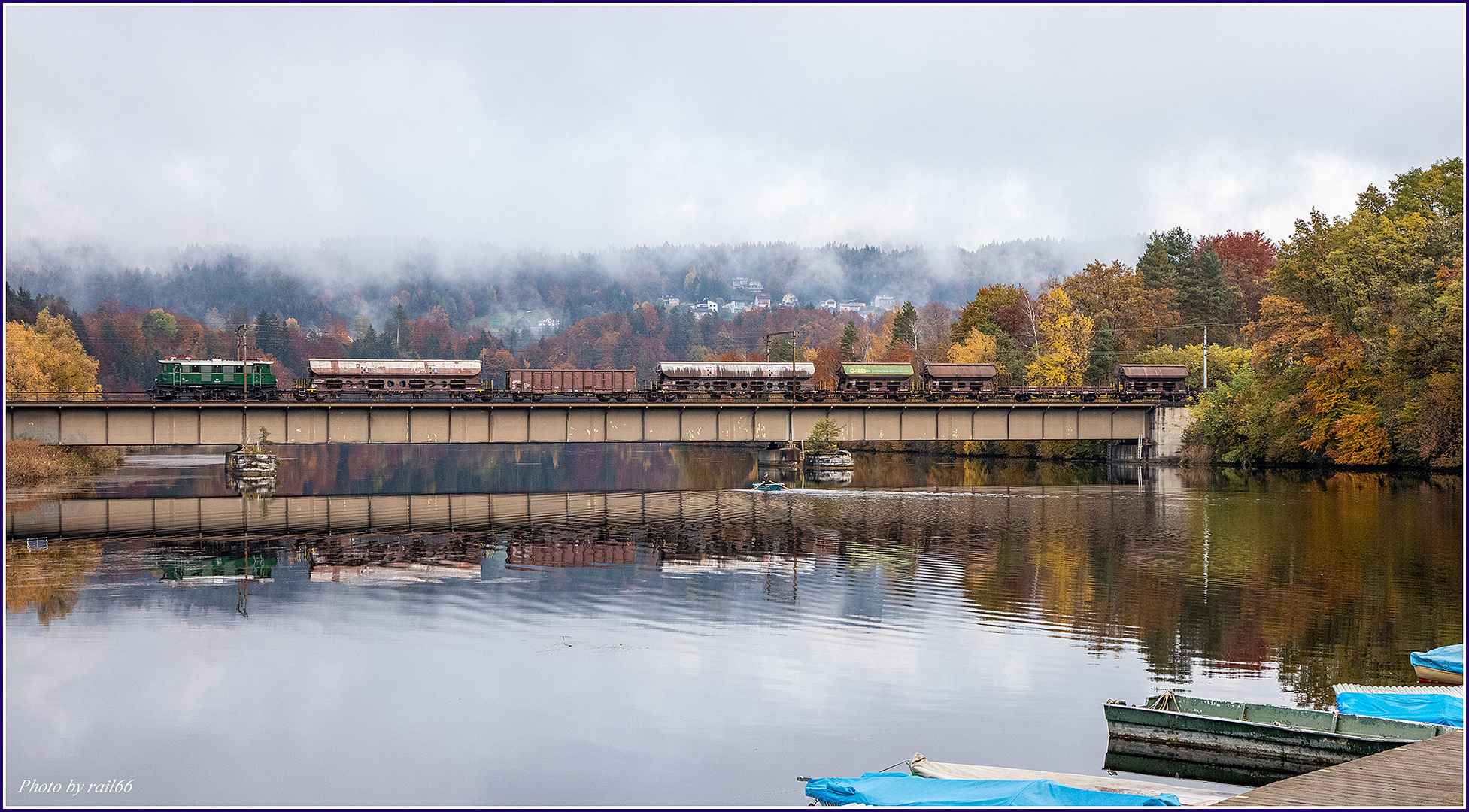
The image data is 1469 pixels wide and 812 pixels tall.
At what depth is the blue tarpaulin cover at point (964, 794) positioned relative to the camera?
14766mm

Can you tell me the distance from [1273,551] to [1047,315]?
91076 millimetres

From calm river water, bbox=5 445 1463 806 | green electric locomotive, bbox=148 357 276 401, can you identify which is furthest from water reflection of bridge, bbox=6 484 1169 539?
green electric locomotive, bbox=148 357 276 401

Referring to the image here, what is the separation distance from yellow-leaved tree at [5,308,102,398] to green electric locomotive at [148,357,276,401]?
21.9ft

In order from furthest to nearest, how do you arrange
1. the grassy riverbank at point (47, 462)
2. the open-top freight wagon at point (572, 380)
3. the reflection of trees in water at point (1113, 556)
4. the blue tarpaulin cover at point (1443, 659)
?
the open-top freight wagon at point (572, 380) → the grassy riverbank at point (47, 462) → the reflection of trees in water at point (1113, 556) → the blue tarpaulin cover at point (1443, 659)

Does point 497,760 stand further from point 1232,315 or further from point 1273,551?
point 1232,315

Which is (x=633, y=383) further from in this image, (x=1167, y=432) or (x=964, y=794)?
(x=964, y=794)

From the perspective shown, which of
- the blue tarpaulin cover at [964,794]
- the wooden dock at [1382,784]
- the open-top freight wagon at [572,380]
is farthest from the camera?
the open-top freight wagon at [572,380]

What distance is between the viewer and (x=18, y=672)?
26.3 metres

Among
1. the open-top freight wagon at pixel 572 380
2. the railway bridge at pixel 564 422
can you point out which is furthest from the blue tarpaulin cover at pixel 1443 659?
the open-top freight wagon at pixel 572 380

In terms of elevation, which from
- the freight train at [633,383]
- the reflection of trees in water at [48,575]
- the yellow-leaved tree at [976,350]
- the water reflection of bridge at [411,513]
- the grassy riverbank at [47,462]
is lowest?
the water reflection of bridge at [411,513]

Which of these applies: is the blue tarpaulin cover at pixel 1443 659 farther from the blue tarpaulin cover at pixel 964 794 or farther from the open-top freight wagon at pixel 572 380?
the open-top freight wagon at pixel 572 380

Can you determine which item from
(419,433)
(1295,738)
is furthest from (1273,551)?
(419,433)

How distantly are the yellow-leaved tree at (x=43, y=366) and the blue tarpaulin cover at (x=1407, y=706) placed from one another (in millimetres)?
80764

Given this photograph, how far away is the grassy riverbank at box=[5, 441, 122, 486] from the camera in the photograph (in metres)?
74.9
